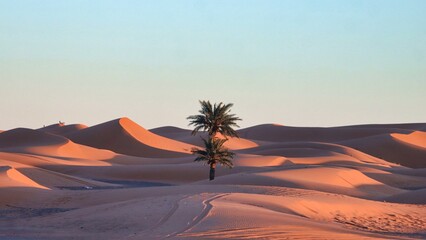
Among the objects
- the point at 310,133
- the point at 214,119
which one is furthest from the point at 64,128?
the point at 214,119

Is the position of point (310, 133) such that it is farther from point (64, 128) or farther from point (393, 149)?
point (64, 128)

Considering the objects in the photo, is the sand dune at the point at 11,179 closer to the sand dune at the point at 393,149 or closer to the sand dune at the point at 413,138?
the sand dune at the point at 393,149

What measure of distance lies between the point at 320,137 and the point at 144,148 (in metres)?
45.6

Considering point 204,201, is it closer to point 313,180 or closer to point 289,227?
point 289,227

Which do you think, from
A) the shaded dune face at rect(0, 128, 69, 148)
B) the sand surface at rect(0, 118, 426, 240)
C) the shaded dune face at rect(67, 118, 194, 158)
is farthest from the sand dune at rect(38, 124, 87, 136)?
the sand surface at rect(0, 118, 426, 240)

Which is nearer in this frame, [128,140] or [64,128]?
[128,140]

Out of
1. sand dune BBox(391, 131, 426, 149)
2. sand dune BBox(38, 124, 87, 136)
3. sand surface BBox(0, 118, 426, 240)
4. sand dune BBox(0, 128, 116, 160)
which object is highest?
sand dune BBox(38, 124, 87, 136)

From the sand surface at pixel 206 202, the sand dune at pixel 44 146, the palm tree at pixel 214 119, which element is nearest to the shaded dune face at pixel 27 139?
the sand dune at pixel 44 146

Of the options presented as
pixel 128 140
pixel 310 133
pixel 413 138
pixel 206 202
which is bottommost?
pixel 206 202

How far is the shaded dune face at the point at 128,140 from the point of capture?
89500 mm

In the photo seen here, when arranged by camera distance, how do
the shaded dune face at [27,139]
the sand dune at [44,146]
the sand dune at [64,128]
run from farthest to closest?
the sand dune at [64,128], the shaded dune face at [27,139], the sand dune at [44,146]

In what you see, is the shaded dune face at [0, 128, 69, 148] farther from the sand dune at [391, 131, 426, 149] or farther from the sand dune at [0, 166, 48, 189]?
the sand dune at [391, 131, 426, 149]

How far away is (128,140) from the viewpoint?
93125 millimetres

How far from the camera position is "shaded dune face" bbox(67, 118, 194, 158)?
89500 millimetres
